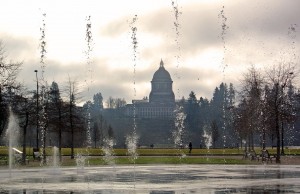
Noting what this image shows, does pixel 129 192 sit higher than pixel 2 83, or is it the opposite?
pixel 2 83

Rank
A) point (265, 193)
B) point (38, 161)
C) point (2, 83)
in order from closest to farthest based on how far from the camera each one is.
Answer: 1. point (265, 193)
2. point (2, 83)
3. point (38, 161)

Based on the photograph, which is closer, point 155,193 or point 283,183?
point 155,193

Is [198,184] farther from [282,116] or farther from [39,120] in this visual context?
[39,120]

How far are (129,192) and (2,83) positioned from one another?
31.2m

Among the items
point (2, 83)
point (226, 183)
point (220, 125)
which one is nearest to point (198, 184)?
point (226, 183)

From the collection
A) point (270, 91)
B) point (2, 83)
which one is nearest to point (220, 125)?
point (270, 91)

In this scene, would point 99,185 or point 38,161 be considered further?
point 38,161

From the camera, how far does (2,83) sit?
49500 millimetres

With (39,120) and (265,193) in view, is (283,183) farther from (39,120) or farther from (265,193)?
(39,120)

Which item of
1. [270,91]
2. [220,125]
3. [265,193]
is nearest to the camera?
[265,193]

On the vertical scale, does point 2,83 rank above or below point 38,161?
above

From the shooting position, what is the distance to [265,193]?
2050 centimetres

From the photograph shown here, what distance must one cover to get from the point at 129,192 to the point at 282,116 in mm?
38892

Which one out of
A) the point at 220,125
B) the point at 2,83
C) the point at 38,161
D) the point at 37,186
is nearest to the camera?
the point at 37,186
